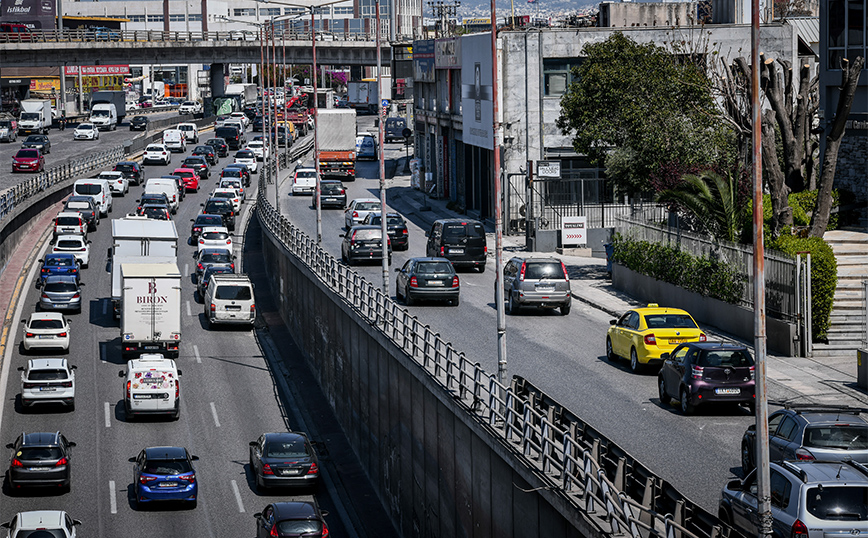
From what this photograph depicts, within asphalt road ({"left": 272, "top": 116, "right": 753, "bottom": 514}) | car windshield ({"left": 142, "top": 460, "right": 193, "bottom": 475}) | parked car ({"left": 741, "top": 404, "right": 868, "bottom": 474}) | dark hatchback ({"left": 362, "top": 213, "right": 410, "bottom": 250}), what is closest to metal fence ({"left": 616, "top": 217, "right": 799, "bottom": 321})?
asphalt road ({"left": 272, "top": 116, "right": 753, "bottom": 514})

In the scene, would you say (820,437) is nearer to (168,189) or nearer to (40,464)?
(40,464)

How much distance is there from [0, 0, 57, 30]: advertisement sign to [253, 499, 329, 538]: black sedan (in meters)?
163

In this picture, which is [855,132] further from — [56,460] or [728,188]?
[56,460]

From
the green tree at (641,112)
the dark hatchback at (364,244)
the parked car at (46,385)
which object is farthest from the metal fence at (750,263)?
the parked car at (46,385)

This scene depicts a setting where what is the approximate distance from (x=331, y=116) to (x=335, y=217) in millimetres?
14005

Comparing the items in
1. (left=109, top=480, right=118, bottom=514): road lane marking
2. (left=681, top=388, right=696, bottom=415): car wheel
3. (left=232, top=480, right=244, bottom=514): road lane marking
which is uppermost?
(left=681, top=388, right=696, bottom=415): car wheel

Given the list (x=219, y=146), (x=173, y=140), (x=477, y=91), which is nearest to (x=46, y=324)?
(x=477, y=91)

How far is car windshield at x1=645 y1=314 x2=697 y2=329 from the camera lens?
99.1 feet

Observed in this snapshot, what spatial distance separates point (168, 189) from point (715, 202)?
45.4m

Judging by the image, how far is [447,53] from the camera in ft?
250

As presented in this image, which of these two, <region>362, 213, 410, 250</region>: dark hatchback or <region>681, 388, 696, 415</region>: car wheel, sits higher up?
<region>362, 213, 410, 250</region>: dark hatchback

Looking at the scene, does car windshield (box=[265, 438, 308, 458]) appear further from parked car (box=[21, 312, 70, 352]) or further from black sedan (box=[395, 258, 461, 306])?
parked car (box=[21, 312, 70, 352])

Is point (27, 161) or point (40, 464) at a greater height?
point (27, 161)

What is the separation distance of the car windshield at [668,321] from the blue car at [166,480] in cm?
1342
